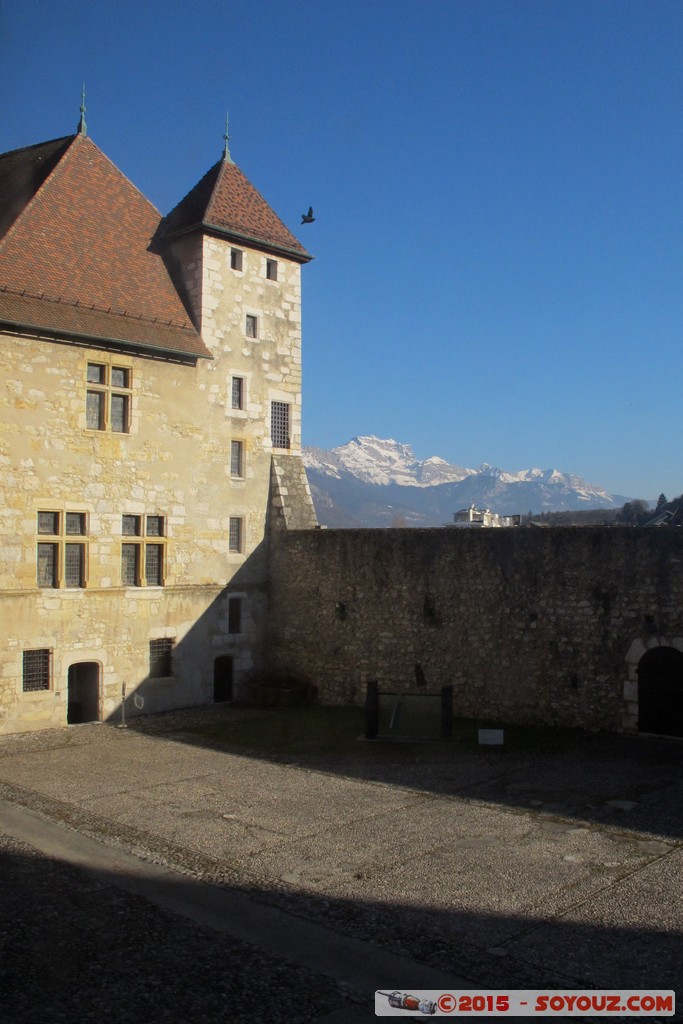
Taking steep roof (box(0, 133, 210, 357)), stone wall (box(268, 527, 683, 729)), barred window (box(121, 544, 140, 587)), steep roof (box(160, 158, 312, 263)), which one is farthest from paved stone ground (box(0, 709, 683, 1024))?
steep roof (box(160, 158, 312, 263))

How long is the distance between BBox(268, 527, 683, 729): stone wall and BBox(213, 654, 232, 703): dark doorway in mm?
1240

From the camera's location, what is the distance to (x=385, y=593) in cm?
2062

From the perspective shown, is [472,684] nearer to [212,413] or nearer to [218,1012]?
[212,413]

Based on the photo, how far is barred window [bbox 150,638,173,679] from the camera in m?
21.4

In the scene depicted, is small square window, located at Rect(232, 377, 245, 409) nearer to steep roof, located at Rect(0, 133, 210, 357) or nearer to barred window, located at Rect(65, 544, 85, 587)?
steep roof, located at Rect(0, 133, 210, 357)

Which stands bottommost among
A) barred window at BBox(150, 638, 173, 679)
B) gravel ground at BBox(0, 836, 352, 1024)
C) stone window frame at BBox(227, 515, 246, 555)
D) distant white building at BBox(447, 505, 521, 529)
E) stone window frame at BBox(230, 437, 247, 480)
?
gravel ground at BBox(0, 836, 352, 1024)

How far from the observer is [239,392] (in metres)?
23.3

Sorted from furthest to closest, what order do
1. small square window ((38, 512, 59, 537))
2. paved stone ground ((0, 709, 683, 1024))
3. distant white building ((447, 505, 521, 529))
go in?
distant white building ((447, 505, 521, 529)) → small square window ((38, 512, 59, 537)) → paved stone ground ((0, 709, 683, 1024))

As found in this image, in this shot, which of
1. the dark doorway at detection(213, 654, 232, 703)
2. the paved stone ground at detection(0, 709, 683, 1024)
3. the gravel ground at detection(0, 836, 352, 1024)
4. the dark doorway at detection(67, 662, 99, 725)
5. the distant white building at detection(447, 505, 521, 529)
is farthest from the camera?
the distant white building at detection(447, 505, 521, 529)

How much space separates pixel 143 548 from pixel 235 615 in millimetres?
3337

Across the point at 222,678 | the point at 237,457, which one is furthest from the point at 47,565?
the point at 237,457

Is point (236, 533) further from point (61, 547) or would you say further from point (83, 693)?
point (83, 693)

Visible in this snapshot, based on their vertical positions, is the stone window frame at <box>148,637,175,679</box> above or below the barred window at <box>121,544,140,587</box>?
below

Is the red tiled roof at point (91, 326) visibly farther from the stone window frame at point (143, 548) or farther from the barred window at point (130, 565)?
the barred window at point (130, 565)
